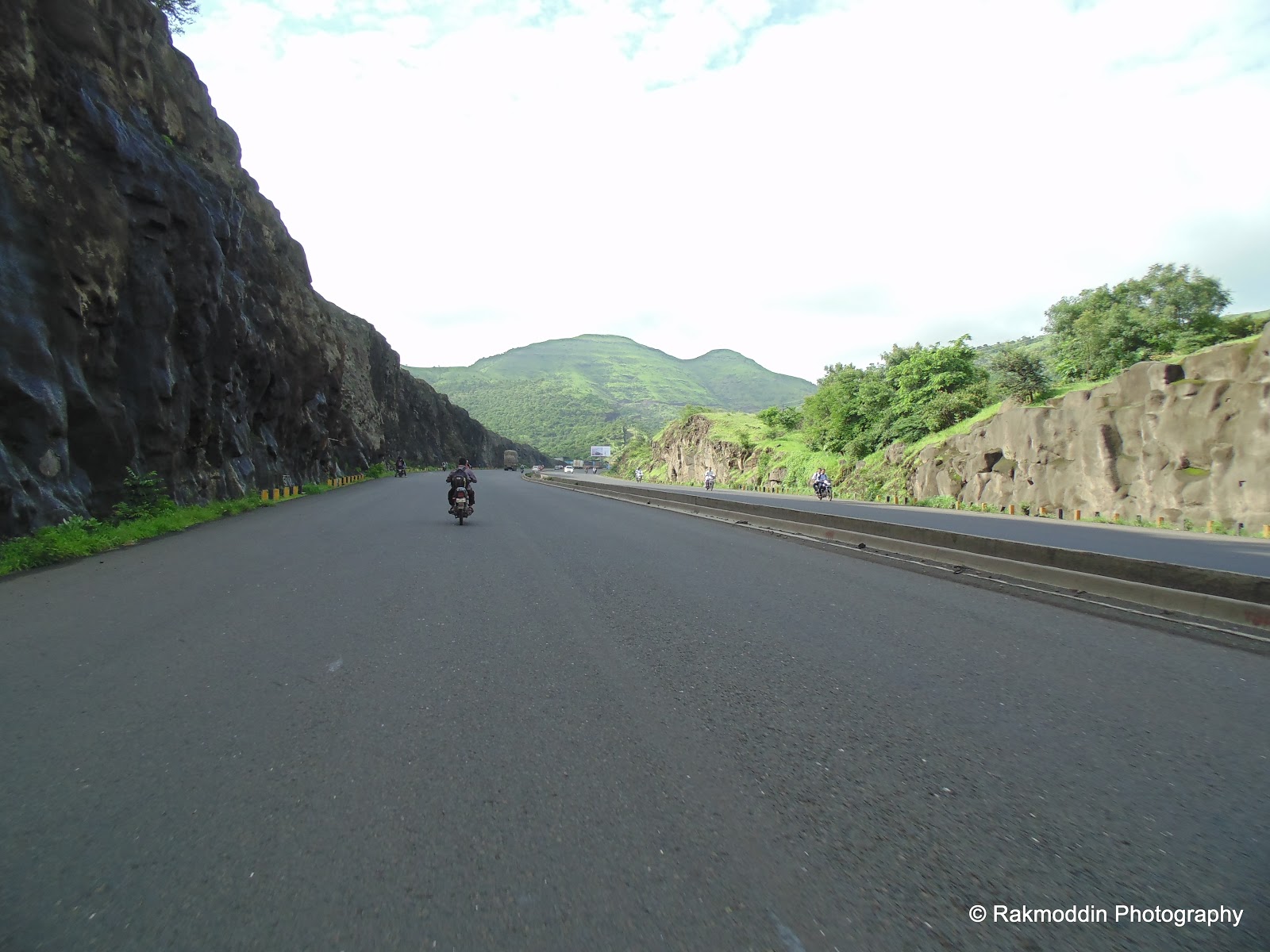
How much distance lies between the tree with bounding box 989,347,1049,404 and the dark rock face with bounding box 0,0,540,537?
38.9m

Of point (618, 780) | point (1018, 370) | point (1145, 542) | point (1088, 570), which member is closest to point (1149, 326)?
point (1018, 370)

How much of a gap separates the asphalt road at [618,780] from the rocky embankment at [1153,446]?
21132 millimetres

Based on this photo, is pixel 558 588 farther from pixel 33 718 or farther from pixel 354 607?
pixel 33 718

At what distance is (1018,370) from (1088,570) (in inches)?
1525

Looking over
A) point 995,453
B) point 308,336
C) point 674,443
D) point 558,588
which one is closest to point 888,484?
point 995,453

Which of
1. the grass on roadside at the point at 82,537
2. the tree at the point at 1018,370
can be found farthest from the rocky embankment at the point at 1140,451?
the grass on roadside at the point at 82,537

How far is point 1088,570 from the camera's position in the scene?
8.85m

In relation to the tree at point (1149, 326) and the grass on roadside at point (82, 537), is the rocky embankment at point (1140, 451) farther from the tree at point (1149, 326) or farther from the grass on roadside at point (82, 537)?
the grass on roadside at point (82, 537)

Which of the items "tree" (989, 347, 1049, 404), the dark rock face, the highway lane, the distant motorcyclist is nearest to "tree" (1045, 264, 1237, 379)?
"tree" (989, 347, 1049, 404)

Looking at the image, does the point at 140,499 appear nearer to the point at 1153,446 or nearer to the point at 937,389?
the point at 1153,446

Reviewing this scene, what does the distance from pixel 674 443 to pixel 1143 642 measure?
314 ft

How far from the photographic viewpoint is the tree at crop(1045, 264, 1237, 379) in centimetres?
3541

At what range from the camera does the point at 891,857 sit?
2.84 meters

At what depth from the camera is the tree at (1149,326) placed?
3541 centimetres
